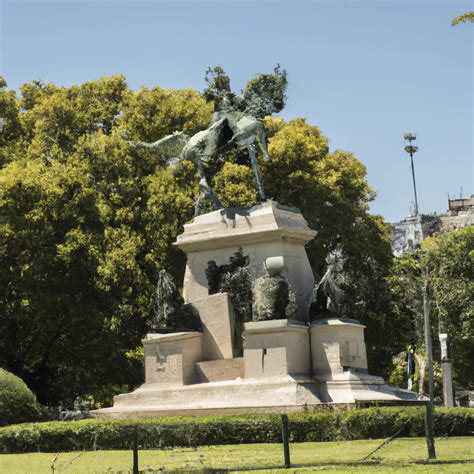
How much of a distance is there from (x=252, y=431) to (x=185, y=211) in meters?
16.0

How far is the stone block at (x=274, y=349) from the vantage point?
60.0 feet

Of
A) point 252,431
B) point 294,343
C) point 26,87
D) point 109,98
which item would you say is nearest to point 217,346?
point 294,343

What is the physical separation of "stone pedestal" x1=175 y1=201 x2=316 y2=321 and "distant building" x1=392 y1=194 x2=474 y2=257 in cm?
6543

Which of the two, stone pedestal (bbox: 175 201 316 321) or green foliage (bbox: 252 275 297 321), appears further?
stone pedestal (bbox: 175 201 316 321)

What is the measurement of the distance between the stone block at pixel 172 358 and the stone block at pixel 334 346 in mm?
2499

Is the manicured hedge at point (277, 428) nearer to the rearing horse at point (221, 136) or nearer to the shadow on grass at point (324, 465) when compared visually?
the shadow on grass at point (324, 465)

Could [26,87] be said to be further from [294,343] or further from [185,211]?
[294,343]

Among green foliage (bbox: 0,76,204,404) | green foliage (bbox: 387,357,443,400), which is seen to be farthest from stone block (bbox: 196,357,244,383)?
green foliage (bbox: 387,357,443,400)

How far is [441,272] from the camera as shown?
38281mm

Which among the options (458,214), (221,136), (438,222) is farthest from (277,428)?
(458,214)

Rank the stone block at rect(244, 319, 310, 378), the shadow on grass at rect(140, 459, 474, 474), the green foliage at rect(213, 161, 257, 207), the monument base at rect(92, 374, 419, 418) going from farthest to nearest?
the green foliage at rect(213, 161, 257, 207), the stone block at rect(244, 319, 310, 378), the monument base at rect(92, 374, 419, 418), the shadow on grass at rect(140, 459, 474, 474)

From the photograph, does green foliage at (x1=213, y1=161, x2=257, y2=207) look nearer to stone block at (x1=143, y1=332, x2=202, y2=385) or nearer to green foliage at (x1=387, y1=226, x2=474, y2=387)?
green foliage at (x1=387, y1=226, x2=474, y2=387)

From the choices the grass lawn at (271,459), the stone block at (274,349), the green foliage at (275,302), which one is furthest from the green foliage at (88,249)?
the grass lawn at (271,459)

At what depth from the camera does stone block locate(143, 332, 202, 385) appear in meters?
19.4
